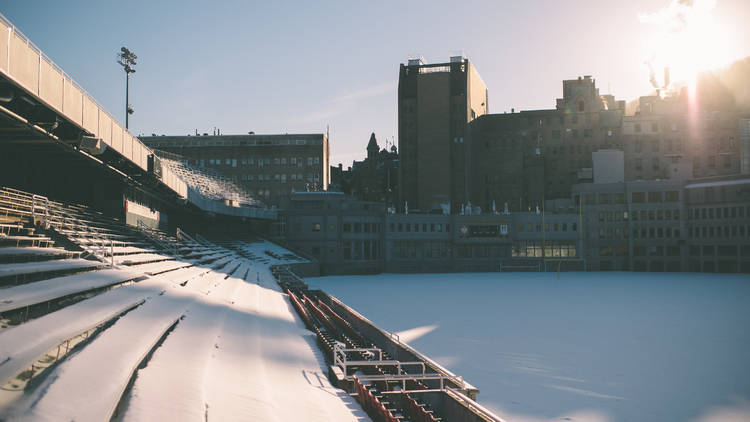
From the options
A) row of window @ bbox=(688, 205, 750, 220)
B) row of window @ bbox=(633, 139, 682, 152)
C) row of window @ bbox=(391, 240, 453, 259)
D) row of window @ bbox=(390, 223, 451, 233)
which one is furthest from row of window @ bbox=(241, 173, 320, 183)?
row of window @ bbox=(688, 205, 750, 220)

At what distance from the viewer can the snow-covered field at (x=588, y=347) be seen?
689 inches

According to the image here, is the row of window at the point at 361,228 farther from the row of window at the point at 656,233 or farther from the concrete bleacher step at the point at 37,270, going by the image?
the concrete bleacher step at the point at 37,270

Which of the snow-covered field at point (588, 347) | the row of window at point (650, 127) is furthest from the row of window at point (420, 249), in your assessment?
the row of window at point (650, 127)

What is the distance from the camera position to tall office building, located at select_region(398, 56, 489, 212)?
113125 mm

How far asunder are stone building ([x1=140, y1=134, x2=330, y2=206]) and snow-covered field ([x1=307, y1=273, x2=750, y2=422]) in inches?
2856

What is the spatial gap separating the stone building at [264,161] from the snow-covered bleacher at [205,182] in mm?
29627

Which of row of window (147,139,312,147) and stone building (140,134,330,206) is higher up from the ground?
row of window (147,139,312,147)

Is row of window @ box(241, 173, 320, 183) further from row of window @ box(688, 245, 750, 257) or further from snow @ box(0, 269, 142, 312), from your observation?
snow @ box(0, 269, 142, 312)

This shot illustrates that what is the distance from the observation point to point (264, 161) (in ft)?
401

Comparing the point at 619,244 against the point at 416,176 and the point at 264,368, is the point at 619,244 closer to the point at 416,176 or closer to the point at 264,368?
the point at 416,176

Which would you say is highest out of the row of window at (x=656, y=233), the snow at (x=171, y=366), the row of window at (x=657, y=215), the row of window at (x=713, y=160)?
the row of window at (x=713, y=160)

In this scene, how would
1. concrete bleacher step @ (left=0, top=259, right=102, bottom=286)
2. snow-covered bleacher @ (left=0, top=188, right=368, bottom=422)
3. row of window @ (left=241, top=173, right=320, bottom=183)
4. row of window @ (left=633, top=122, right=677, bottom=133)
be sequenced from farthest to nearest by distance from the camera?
1. row of window @ (left=241, top=173, right=320, bottom=183)
2. row of window @ (left=633, top=122, right=677, bottom=133)
3. concrete bleacher step @ (left=0, top=259, right=102, bottom=286)
4. snow-covered bleacher @ (left=0, top=188, right=368, bottom=422)

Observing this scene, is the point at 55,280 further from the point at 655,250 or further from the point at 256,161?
the point at 256,161

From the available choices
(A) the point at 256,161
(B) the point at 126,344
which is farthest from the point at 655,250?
(B) the point at 126,344
